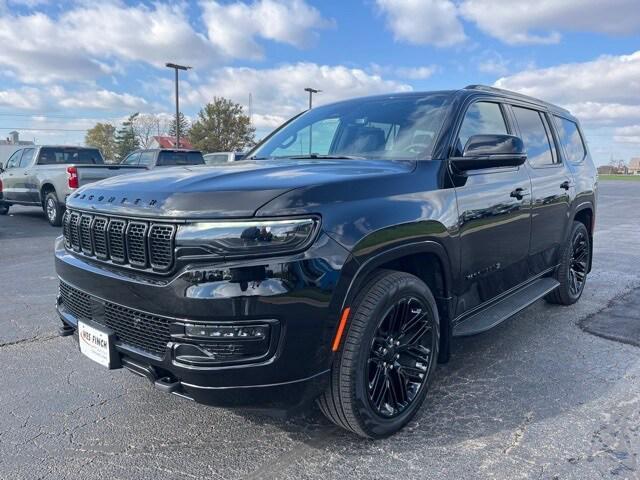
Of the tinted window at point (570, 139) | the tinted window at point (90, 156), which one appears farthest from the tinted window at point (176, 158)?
the tinted window at point (570, 139)

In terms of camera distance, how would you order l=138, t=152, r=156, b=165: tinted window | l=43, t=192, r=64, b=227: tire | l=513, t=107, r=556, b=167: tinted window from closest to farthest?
l=513, t=107, r=556, b=167: tinted window → l=43, t=192, r=64, b=227: tire → l=138, t=152, r=156, b=165: tinted window

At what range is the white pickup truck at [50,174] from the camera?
10.4 metres

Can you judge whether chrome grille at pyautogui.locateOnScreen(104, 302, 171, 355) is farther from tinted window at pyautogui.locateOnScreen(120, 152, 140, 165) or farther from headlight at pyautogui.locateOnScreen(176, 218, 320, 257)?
tinted window at pyautogui.locateOnScreen(120, 152, 140, 165)

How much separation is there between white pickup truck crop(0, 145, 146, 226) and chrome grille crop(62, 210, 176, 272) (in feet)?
25.4

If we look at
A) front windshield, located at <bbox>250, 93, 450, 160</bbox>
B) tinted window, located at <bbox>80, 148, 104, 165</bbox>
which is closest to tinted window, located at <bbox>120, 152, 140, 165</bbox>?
tinted window, located at <bbox>80, 148, 104, 165</bbox>

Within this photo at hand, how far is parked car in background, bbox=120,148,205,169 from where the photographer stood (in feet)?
44.5

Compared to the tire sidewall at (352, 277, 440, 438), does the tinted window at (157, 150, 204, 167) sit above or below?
above

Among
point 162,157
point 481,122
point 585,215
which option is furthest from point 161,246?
point 162,157

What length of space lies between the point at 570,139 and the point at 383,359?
12.5ft

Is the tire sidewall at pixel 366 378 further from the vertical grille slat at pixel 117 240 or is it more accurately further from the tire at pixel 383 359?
the vertical grille slat at pixel 117 240

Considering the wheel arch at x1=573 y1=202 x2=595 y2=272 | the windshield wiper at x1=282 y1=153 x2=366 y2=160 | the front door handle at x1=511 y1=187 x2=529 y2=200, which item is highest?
the windshield wiper at x1=282 y1=153 x2=366 y2=160

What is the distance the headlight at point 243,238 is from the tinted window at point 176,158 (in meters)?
11.5

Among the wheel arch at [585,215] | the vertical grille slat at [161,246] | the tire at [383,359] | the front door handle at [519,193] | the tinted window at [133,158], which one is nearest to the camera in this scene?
the vertical grille slat at [161,246]

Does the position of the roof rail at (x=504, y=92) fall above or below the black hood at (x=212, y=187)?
above
